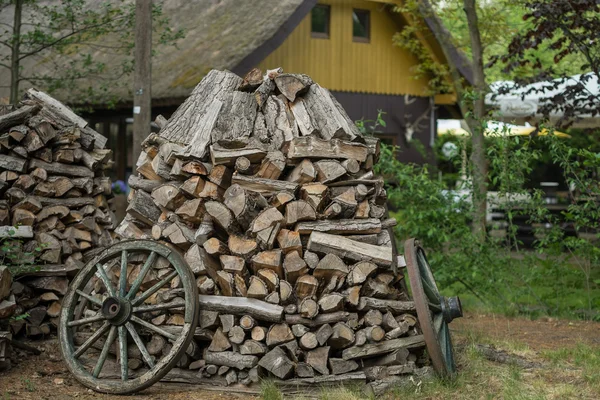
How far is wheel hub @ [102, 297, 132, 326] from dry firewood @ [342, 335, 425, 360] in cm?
142

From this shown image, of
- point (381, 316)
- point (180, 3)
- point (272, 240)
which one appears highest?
point (180, 3)

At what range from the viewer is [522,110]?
13.4 m

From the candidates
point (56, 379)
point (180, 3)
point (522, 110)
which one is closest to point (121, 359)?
point (56, 379)

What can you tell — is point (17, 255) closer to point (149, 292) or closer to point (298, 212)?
point (149, 292)

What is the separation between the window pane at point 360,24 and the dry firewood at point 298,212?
13.5 metres

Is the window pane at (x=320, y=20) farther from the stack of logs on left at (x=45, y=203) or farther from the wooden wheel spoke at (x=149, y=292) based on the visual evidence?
the wooden wheel spoke at (x=149, y=292)

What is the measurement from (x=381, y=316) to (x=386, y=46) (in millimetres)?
14150

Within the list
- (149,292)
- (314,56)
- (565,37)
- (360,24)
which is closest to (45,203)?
(149,292)

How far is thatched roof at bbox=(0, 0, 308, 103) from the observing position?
15258 millimetres

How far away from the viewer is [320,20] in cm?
1861

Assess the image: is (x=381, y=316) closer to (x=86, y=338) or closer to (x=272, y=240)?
(x=272, y=240)

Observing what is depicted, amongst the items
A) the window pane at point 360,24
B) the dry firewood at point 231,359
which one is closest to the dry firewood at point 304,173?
the dry firewood at point 231,359

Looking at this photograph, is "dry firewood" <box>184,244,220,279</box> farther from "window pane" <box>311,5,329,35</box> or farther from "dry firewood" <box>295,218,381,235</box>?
"window pane" <box>311,5,329,35</box>

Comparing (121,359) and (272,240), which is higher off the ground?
(272,240)
